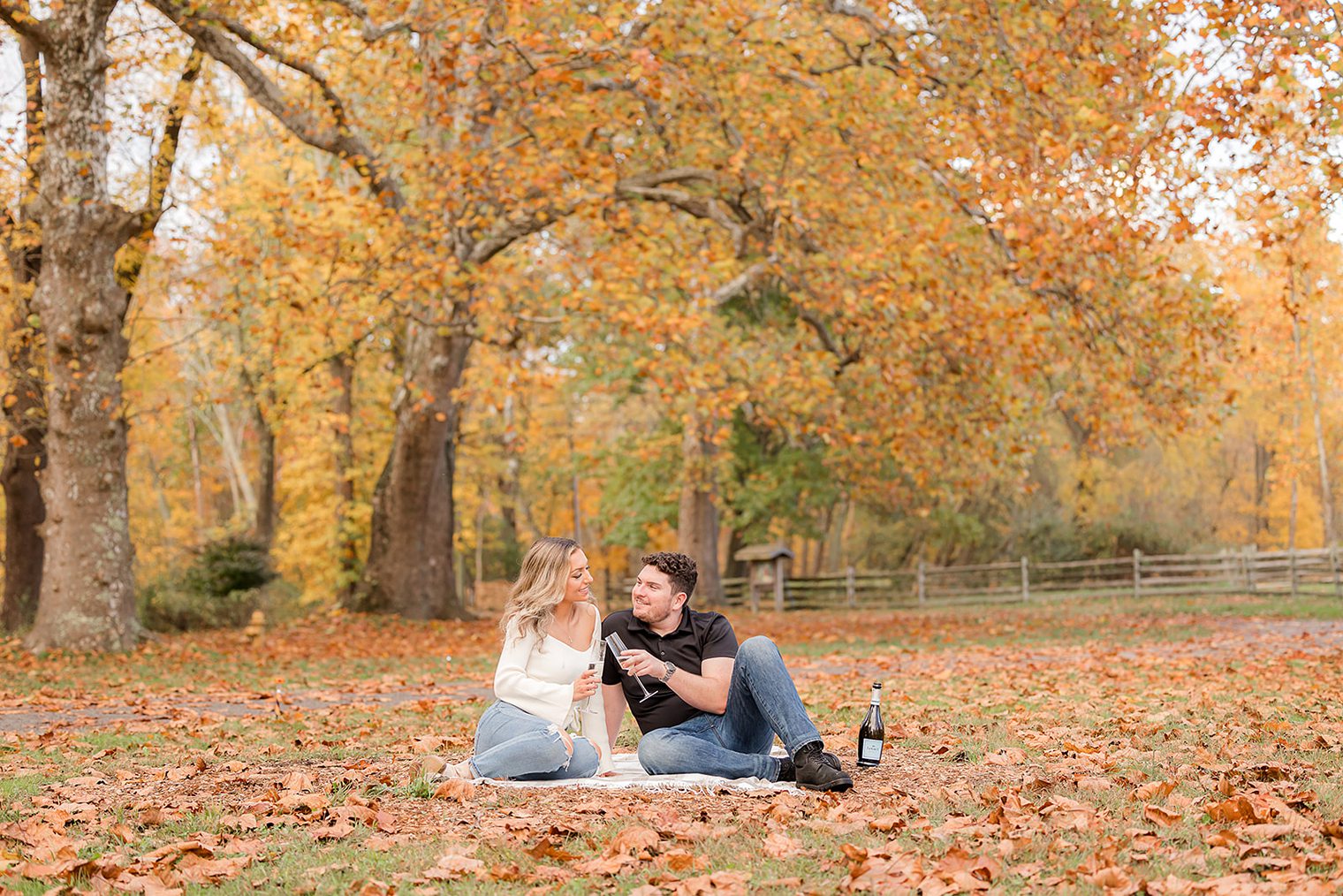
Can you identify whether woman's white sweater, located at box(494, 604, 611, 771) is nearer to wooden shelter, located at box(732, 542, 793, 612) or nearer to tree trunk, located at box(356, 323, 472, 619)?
tree trunk, located at box(356, 323, 472, 619)

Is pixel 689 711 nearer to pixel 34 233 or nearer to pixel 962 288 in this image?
pixel 962 288

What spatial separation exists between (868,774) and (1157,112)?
7.26 meters

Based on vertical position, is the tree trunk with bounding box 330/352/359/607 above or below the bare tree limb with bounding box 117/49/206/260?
below

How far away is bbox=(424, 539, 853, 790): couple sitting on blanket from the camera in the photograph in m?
5.95

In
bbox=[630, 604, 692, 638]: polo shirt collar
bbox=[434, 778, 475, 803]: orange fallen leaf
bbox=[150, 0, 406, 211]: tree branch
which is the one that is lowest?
bbox=[434, 778, 475, 803]: orange fallen leaf

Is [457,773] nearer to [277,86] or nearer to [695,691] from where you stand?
[695,691]

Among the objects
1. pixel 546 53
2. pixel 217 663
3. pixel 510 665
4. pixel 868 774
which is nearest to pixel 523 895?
pixel 510 665

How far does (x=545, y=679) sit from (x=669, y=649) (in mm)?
616

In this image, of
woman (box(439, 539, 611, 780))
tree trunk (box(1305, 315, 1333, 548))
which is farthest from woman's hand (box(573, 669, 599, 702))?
tree trunk (box(1305, 315, 1333, 548))

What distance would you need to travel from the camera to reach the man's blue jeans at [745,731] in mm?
5938

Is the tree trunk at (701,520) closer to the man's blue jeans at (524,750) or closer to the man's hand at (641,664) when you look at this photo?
the man's blue jeans at (524,750)

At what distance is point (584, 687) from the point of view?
5.93 m

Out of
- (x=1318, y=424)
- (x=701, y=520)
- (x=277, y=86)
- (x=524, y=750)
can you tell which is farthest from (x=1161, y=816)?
(x=1318, y=424)

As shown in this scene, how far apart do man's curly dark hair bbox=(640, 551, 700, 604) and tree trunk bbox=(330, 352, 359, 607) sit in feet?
71.2
